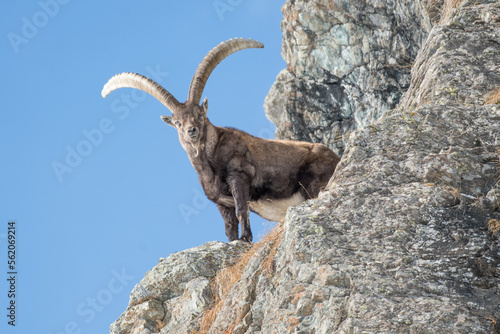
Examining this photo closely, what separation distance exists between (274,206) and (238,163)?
4.08ft

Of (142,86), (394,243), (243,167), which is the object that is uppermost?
(142,86)

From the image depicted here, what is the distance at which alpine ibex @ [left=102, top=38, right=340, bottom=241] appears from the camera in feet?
40.1

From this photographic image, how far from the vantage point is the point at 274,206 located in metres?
12.7

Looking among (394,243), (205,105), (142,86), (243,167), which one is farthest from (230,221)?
(394,243)

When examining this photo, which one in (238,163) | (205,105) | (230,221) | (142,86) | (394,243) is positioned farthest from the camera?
(142,86)

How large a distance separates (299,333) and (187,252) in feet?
15.6

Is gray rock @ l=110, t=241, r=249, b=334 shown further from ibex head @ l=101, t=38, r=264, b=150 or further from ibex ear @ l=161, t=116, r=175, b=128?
ibex ear @ l=161, t=116, r=175, b=128

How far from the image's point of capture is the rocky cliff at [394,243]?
6008mm

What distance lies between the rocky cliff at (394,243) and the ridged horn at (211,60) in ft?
11.6

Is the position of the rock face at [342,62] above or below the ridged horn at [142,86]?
below

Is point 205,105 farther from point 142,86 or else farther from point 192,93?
point 142,86

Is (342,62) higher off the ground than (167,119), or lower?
lower

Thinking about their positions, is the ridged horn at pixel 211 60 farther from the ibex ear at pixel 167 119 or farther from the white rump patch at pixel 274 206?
the white rump patch at pixel 274 206

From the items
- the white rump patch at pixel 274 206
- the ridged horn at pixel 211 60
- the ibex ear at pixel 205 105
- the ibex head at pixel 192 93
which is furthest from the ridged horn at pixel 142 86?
the white rump patch at pixel 274 206
